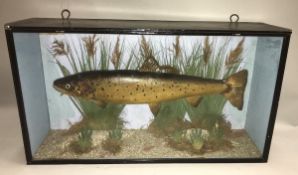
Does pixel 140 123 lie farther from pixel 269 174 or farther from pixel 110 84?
pixel 269 174

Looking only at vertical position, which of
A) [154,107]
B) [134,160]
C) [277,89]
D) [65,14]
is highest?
[65,14]

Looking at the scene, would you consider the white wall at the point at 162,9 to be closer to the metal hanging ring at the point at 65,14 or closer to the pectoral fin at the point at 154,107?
the metal hanging ring at the point at 65,14

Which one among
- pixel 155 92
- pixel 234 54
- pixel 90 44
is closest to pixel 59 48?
pixel 90 44

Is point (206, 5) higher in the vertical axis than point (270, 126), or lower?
higher

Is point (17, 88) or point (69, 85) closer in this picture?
point (17, 88)

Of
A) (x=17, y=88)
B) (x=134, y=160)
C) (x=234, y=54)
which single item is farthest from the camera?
(x=234, y=54)

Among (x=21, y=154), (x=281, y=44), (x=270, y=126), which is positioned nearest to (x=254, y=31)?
(x=281, y=44)

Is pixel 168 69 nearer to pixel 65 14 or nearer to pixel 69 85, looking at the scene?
pixel 69 85
